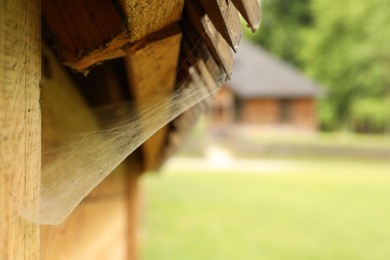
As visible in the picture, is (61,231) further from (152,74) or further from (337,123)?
(337,123)

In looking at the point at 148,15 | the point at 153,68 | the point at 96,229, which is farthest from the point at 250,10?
the point at 96,229

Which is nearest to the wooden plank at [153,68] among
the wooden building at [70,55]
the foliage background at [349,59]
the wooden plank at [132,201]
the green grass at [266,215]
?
the wooden building at [70,55]

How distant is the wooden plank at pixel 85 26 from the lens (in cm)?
93

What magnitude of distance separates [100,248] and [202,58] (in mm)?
1748

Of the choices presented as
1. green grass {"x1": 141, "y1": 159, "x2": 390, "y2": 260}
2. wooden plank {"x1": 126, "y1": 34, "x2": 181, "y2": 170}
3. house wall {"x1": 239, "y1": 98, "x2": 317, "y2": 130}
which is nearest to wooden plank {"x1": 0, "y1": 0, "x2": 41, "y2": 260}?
wooden plank {"x1": 126, "y1": 34, "x2": 181, "y2": 170}

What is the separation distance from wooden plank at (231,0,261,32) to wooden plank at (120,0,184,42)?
0.16 m

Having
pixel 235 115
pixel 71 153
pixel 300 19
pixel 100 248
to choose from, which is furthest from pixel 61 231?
pixel 300 19

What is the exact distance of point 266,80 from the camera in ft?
105

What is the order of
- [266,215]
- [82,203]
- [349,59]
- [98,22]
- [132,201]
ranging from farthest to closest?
[349,59]
[266,215]
[132,201]
[82,203]
[98,22]

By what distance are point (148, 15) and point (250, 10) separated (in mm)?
223

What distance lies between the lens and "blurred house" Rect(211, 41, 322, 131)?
30969 millimetres

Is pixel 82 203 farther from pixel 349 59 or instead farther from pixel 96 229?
pixel 349 59

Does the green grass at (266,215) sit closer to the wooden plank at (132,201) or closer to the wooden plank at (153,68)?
the wooden plank at (132,201)

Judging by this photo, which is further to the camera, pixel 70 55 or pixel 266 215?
pixel 266 215
